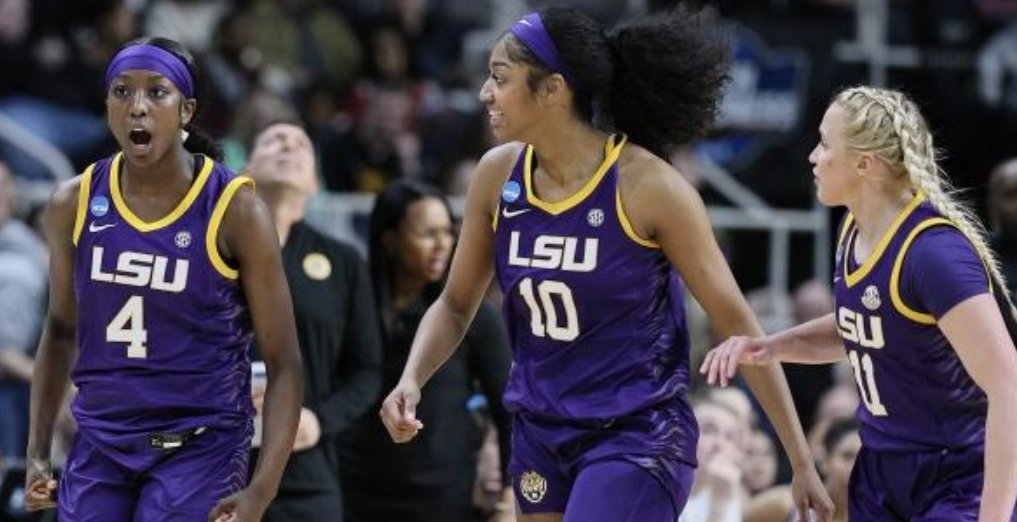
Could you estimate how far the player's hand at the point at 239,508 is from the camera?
548 cm

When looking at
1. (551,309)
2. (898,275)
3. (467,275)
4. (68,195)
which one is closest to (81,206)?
(68,195)

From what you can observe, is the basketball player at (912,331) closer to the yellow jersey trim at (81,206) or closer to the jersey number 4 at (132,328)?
the jersey number 4 at (132,328)

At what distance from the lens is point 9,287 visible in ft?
32.3

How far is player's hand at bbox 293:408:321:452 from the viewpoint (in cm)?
689

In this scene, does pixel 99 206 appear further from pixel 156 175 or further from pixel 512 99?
pixel 512 99

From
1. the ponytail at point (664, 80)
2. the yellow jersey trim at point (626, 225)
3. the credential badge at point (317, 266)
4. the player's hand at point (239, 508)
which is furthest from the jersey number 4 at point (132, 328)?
the credential badge at point (317, 266)

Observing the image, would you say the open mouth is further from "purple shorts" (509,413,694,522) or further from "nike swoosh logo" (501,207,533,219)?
"purple shorts" (509,413,694,522)

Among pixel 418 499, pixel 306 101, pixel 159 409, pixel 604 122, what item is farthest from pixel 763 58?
pixel 159 409

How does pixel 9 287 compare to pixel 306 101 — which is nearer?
pixel 9 287

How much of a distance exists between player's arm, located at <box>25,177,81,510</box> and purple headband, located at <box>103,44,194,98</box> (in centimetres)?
35

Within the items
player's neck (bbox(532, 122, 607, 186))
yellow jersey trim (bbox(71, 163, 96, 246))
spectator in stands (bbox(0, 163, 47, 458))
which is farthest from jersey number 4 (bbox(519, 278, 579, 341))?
spectator in stands (bbox(0, 163, 47, 458))

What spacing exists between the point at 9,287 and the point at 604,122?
15.3 ft

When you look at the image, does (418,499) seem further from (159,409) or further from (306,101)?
(306,101)

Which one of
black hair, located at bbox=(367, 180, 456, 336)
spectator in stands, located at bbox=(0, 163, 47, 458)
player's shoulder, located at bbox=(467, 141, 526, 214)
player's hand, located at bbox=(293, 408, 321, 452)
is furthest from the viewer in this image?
spectator in stands, located at bbox=(0, 163, 47, 458)
